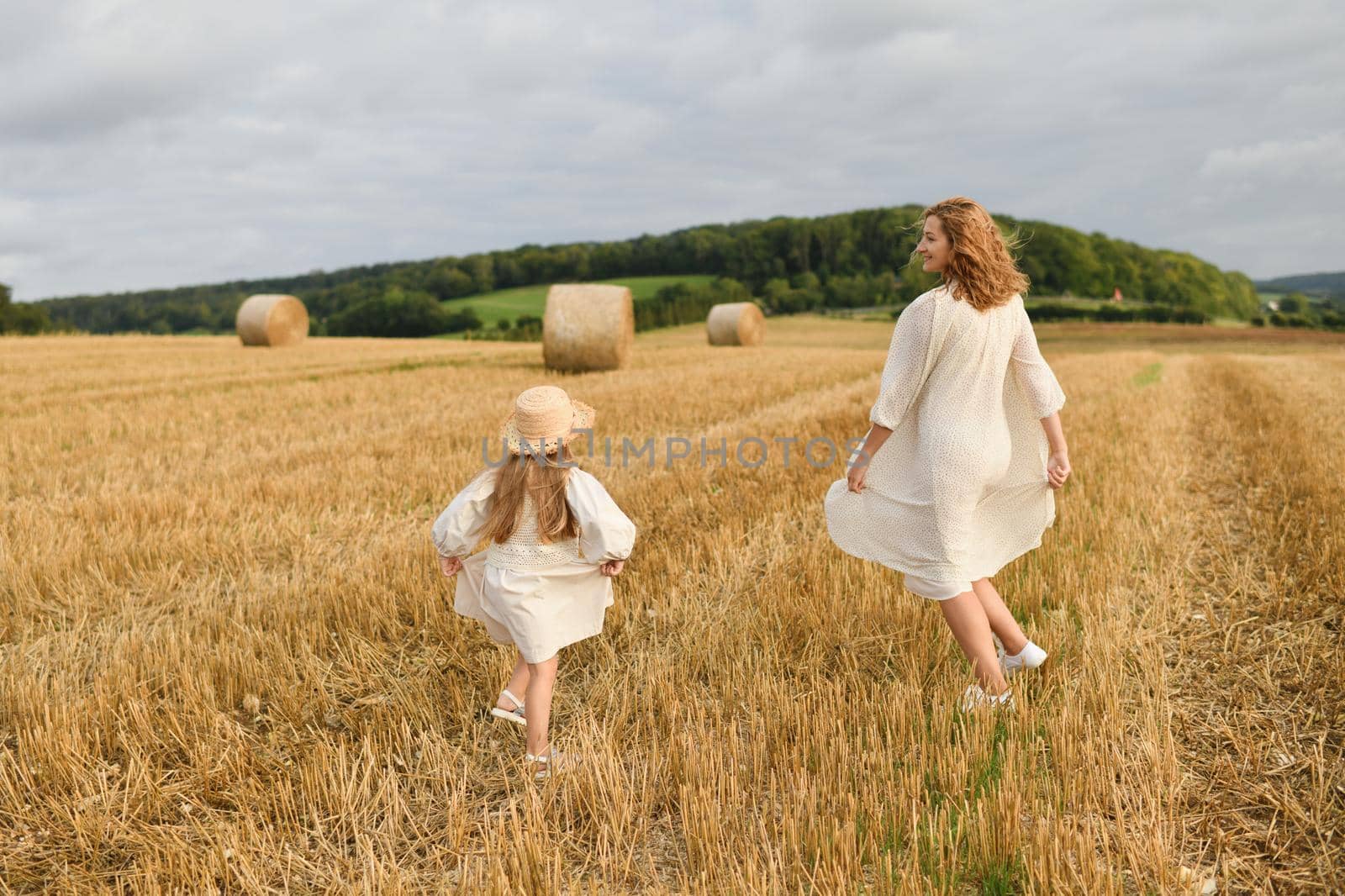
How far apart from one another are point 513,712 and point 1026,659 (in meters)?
2.07

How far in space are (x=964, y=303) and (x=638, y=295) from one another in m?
61.9

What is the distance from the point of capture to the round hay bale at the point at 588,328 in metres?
16.1

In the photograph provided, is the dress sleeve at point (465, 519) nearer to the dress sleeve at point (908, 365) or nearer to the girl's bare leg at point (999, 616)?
the dress sleeve at point (908, 365)

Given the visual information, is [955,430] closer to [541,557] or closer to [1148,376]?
[541,557]

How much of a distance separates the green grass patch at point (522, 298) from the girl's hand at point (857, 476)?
169 ft

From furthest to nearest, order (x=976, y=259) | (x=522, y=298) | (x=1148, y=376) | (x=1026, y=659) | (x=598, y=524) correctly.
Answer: (x=522, y=298), (x=1148, y=376), (x=1026, y=659), (x=976, y=259), (x=598, y=524)

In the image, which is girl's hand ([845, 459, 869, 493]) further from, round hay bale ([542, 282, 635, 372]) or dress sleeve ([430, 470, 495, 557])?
round hay bale ([542, 282, 635, 372])

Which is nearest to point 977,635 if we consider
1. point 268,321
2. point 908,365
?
point 908,365

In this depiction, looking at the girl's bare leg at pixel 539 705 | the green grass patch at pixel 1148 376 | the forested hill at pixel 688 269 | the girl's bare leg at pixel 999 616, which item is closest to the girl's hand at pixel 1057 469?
the girl's bare leg at pixel 999 616

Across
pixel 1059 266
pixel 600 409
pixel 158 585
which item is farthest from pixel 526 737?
pixel 1059 266

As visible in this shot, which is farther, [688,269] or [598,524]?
[688,269]

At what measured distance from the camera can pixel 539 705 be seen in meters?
2.81

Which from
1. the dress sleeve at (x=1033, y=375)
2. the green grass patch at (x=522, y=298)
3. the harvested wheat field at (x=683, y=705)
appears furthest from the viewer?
the green grass patch at (x=522, y=298)

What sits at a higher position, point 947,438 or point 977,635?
point 947,438
